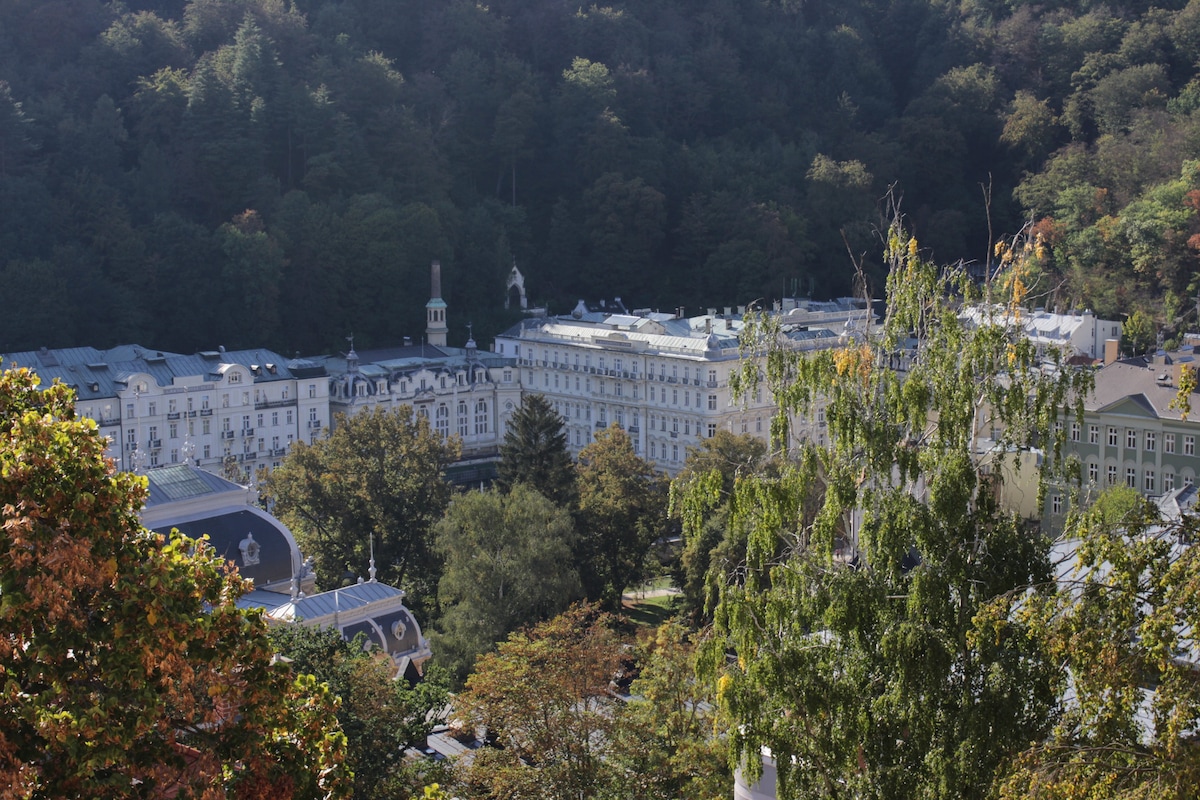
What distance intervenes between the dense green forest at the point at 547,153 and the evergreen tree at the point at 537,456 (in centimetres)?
2535

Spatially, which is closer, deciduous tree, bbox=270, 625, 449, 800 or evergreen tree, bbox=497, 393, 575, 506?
deciduous tree, bbox=270, 625, 449, 800

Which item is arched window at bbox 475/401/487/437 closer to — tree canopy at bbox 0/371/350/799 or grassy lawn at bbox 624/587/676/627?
grassy lawn at bbox 624/587/676/627

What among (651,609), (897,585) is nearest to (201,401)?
(651,609)

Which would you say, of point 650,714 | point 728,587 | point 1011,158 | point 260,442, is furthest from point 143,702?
point 1011,158

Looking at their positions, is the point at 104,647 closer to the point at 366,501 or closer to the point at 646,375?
the point at 366,501

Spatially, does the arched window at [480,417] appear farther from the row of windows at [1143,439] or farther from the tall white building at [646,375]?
the row of windows at [1143,439]

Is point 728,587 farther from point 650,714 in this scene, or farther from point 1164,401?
point 1164,401

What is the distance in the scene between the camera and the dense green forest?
69750 mm

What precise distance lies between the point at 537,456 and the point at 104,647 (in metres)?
33.4

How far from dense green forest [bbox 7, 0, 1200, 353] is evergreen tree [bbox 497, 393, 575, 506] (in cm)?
2535

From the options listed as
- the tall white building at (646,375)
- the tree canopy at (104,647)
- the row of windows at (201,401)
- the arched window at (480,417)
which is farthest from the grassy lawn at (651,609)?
the tree canopy at (104,647)

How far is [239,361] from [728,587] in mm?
44432

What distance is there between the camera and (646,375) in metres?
59.9

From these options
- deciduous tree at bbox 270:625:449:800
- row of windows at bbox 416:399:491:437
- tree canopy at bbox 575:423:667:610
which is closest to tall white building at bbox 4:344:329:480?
row of windows at bbox 416:399:491:437
